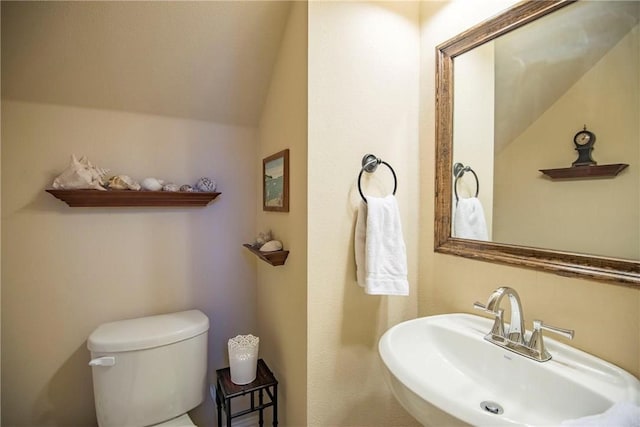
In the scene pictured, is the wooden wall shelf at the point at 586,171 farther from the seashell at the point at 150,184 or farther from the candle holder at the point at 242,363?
the seashell at the point at 150,184

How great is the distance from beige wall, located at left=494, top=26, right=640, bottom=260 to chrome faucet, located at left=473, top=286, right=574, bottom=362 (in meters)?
0.21

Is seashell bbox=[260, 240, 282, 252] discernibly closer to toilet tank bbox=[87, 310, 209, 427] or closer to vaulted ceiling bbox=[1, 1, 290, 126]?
toilet tank bbox=[87, 310, 209, 427]

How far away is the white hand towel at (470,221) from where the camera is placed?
3.57 ft

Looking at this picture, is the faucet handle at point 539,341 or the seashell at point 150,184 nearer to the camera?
the faucet handle at point 539,341

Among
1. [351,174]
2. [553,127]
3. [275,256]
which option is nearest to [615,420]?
[553,127]

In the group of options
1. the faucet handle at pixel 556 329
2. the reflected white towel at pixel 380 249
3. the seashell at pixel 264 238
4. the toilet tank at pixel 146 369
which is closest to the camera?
the faucet handle at pixel 556 329

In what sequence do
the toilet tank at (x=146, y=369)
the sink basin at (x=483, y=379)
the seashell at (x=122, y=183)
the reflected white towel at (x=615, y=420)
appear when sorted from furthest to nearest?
the seashell at (x=122, y=183)
the toilet tank at (x=146, y=369)
the sink basin at (x=483, y=379)
the reflected white towel at (x=615, y=420)

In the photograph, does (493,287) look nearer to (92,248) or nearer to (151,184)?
(151,184)

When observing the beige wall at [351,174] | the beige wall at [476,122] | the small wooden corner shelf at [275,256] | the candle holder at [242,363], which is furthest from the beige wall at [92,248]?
the beige wall at [476,122]

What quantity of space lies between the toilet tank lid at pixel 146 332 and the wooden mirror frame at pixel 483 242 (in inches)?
45.7

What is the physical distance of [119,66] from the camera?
4.15ft

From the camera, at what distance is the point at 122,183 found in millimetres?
1317

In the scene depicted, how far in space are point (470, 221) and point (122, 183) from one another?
1.50 metres

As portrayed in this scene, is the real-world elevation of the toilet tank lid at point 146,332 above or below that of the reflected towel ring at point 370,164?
below
